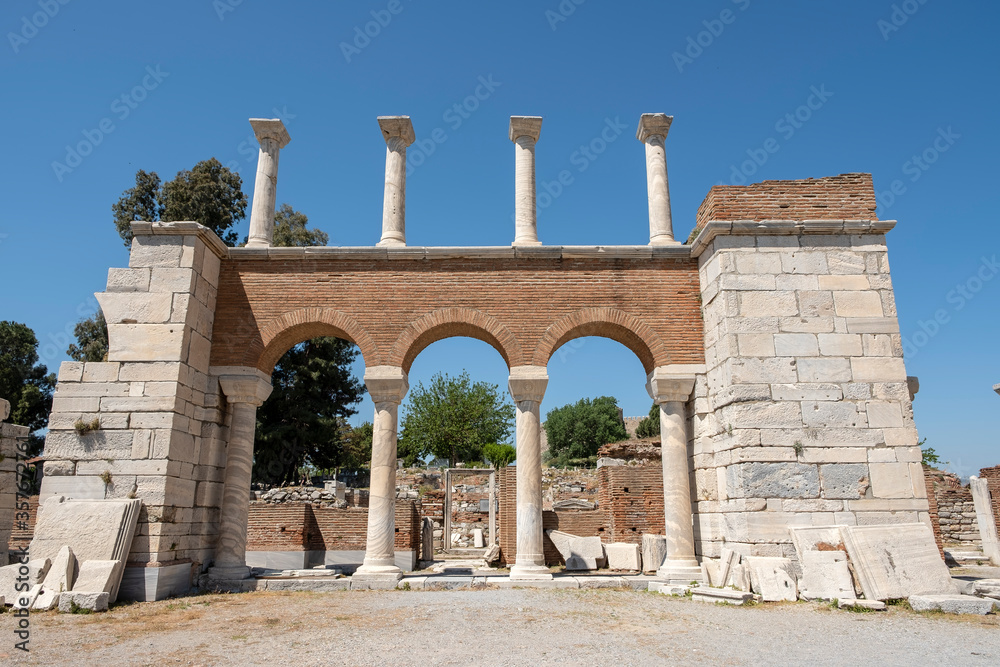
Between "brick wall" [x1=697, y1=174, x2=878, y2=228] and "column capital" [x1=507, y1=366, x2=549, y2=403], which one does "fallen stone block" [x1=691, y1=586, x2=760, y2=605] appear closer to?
"column capital" [x1=507, y1=366, x2=549, y2=403]

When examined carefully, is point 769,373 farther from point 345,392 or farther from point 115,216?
point 115,216

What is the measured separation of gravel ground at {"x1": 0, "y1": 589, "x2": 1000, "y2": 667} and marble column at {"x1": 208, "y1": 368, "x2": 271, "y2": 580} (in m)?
1.70

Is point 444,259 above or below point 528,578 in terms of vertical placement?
above

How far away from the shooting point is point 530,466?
10789 mm

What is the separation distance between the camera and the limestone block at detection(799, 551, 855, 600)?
820cm

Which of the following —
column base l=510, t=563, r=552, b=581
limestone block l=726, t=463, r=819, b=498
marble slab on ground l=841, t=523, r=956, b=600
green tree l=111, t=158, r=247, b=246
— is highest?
green tree l=111, t=158, r=247, b=246

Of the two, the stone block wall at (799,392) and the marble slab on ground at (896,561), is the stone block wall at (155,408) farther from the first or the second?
the marble slab on ground at (896,561)

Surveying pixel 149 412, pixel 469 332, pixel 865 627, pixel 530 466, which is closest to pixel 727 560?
pixel 865 627

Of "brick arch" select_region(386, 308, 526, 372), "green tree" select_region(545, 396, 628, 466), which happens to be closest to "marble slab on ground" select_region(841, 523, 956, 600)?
"brick arch" select_region(386, 308, 526, 372)

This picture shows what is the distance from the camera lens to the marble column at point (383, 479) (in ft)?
34.3

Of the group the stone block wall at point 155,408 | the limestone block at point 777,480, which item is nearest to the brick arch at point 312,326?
the stone block wall at point 155,408

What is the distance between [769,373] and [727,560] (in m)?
2.87

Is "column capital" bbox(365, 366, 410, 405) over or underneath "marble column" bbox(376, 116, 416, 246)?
underneath

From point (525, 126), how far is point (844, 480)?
8327mm
